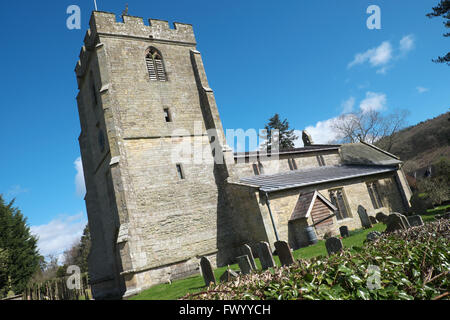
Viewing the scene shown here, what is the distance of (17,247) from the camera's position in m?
28.9

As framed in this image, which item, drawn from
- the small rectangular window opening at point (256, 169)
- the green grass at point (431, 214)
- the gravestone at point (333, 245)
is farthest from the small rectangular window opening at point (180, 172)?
the green grass at point (431, 214)

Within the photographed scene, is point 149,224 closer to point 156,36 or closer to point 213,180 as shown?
point 213,180

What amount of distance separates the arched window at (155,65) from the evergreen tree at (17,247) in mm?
21706

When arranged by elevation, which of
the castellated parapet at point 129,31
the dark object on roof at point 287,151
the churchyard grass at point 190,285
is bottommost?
the churchyard grass at point 190,285

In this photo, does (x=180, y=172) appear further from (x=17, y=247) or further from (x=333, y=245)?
(x=17, y=247)

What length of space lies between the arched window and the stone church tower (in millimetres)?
72

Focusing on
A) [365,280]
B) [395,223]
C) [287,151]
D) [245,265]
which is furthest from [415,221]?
[287,151]

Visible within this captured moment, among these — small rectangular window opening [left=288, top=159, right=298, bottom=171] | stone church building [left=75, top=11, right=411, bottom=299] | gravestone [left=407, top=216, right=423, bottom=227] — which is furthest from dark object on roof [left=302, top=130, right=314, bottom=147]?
gravestone [left=407, top=216, right=423, bottom=227]

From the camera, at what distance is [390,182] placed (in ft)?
78.5

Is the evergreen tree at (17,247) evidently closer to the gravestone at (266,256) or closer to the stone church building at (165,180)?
the stone church building at (165,180)

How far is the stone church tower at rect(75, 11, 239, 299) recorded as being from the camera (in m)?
15.7

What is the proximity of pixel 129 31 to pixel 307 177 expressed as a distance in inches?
647

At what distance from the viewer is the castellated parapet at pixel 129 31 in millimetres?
18473
